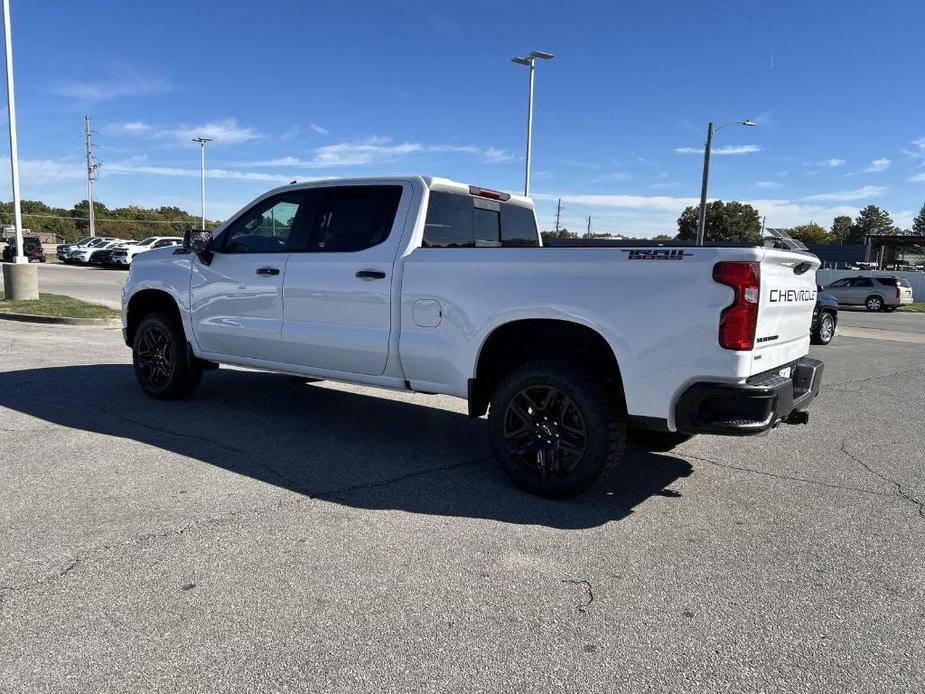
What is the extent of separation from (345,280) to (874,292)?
29635 mm

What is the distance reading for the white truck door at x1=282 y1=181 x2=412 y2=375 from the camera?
16.5 feet

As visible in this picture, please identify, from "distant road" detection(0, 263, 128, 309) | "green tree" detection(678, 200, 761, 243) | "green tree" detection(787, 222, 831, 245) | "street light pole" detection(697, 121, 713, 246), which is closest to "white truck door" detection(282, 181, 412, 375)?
"distant road" detection(0, 263, 128, 309)

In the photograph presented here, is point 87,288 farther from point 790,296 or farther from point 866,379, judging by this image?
point 790,296

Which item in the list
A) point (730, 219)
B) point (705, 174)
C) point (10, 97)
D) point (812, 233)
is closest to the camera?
point (10, 97)

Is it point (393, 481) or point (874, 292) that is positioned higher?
point (874, 292)

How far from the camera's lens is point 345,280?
204 inches

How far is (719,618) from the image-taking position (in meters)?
2.97

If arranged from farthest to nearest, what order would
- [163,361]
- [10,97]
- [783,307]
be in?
1. [10,97]
2. [163,361]
3. [783,307]

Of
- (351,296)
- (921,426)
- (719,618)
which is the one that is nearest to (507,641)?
(719,618)

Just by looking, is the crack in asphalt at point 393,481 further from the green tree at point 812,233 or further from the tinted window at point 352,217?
the green tree at point 812,233

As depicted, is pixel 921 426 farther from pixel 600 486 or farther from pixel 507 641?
pixel 507 641

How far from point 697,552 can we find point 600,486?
101 centimetres

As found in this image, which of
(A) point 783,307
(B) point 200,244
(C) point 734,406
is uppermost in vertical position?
(B) point 200,244

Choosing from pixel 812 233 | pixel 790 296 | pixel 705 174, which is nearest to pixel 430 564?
pixel 790 296
